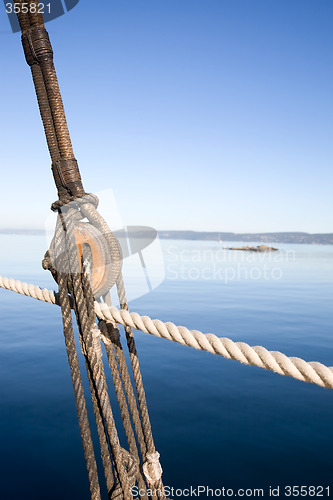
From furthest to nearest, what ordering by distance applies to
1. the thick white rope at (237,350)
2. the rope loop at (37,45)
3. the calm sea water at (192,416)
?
1. the calm sea water at (192,416)
2. the rope loop at (37,45)
3. the thick white rope at (237,350)

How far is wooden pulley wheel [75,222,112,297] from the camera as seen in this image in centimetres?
215

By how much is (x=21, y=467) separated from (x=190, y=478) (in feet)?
9.67

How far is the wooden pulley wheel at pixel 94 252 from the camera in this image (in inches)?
84.6

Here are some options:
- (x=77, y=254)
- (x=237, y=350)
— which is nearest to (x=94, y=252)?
(x=77, y=254)

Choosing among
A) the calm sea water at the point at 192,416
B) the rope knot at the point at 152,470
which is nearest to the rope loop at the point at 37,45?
the rope knot at the point at 152,470

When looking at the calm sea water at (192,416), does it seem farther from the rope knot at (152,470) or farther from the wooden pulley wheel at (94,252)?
the wooden pulley wheel at (94,252)

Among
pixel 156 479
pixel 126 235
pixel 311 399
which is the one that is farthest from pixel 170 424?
pixel 126 235

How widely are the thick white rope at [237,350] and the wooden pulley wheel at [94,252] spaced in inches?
7.4

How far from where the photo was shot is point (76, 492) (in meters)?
5.01

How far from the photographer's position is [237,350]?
158cm

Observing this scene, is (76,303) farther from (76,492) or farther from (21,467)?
(21,467)

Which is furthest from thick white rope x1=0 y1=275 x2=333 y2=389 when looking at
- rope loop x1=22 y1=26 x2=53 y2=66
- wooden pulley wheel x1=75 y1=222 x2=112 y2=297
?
rope loop x1=22 y1=26 x2=53 y2=66

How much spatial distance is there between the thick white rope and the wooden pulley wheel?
19 centimetres

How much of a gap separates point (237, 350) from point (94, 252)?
1166 millimetres
